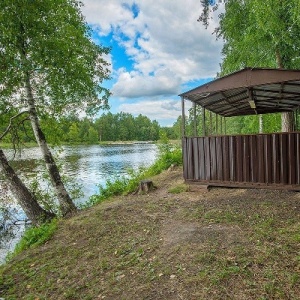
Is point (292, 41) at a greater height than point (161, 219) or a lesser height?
greater

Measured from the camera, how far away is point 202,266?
2.82 m

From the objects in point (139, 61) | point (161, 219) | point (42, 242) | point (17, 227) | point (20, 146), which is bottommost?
point (17, 227)

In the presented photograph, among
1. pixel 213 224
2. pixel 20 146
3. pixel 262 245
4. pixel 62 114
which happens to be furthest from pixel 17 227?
pixel 262 245

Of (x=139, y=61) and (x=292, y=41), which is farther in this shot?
(x=139, y=61)

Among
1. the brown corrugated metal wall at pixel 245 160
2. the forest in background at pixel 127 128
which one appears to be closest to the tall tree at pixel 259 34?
the forest in background at pixel 127 128

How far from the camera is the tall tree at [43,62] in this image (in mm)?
5387

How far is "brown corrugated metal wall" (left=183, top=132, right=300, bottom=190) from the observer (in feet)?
17.4

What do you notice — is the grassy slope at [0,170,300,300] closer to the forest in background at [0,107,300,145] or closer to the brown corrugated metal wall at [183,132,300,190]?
the brown corrugated metal wall at [183,132,300,190]

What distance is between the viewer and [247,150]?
19.0ft

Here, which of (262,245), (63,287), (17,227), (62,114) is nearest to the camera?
(63,287)

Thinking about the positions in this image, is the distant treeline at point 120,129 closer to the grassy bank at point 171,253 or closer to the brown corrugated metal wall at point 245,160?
the brown corrugated metal wall at point 245,160

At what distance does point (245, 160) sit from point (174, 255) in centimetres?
341

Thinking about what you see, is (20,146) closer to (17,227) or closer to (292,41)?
(17,227)

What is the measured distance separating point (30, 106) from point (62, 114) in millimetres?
904
